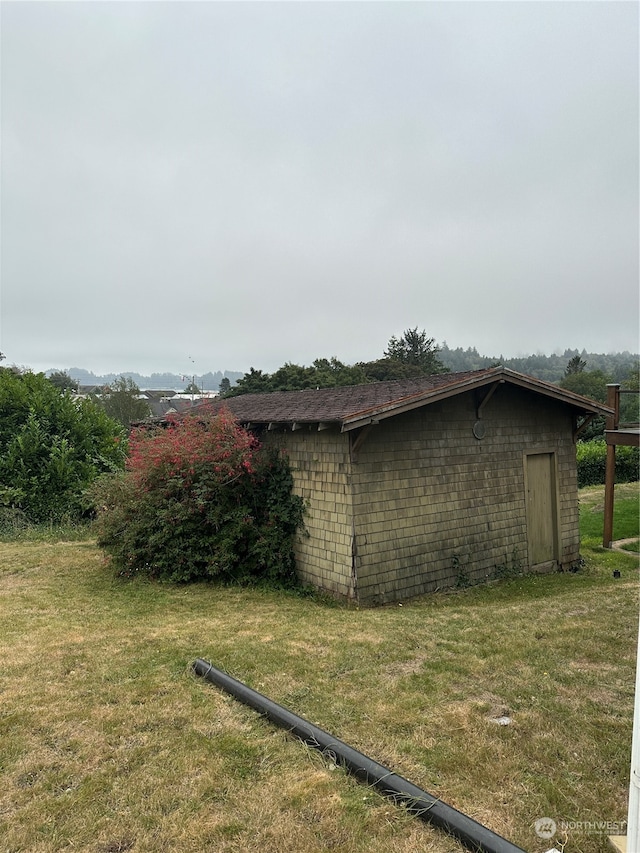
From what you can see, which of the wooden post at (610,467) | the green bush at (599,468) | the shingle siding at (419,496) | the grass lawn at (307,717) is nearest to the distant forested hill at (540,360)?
the green bush at (599,468)

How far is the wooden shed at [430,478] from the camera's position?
23.5 feet

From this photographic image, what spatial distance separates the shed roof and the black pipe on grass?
3.65 metres

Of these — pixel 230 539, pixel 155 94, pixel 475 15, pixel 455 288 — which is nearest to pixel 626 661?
pixel 230 539

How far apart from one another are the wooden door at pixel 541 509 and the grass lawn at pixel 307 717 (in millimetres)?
2911

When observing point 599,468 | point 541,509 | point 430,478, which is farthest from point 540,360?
point 430,478

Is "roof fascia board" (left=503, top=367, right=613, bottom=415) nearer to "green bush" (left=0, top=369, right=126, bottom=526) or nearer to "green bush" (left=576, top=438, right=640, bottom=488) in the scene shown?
"green bush" (left=0, top=369, right=126, bottom=526)

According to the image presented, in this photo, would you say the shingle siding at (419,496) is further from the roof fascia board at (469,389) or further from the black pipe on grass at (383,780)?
the black pipe on grass at (383,780)

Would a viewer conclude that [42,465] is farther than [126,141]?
No

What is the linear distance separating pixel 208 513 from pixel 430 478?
3518 mm

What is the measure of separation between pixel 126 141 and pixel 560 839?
65.1ft

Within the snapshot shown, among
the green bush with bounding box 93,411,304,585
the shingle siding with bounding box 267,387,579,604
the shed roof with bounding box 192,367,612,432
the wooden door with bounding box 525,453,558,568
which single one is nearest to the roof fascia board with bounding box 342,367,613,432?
the shed roof with bounding box 192,367,612,432

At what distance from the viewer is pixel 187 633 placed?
541 centimetres

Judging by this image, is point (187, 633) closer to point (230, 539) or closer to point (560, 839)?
point (230, 539)

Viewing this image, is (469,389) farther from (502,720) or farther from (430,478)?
(502,720)
